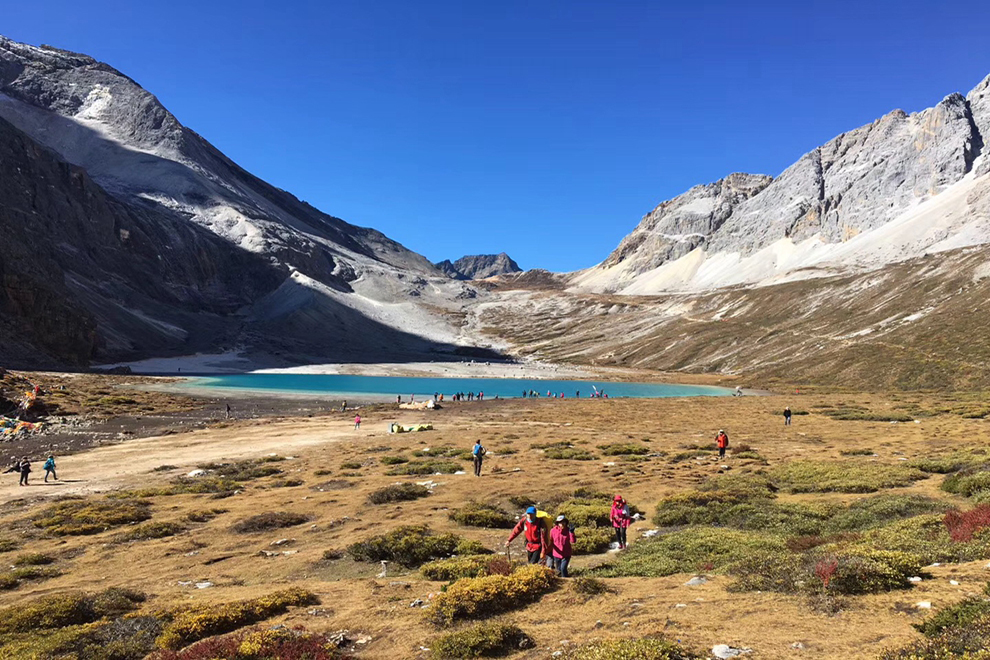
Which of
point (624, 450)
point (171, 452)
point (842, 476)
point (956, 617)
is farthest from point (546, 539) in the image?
point (171, 452)

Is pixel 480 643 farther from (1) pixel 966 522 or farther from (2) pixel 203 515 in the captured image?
(2) pixel 203 515

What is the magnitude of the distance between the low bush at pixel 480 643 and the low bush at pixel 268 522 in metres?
15.2

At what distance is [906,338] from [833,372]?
56.5ft

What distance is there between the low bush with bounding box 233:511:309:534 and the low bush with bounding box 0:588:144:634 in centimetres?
786

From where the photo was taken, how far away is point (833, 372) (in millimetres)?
113938

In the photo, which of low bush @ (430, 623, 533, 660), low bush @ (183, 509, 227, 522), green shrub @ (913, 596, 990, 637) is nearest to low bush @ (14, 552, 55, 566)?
low bush @ (183, 509, 227, 522)

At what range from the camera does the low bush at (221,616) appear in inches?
466

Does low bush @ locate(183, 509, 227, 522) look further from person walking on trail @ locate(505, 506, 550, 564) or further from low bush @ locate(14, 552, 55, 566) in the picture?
person walking on trail @ locate(505, 506, 550, 564)

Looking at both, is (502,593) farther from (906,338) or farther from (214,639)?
(906,338)

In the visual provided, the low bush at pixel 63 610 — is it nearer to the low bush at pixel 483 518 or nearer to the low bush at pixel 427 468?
the low bush at pixel 483 518

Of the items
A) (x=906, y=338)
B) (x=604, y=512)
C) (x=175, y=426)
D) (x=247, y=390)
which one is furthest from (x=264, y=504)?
(x=906, y=338)

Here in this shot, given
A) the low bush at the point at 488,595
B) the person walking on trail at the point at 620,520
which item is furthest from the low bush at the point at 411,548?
the low bush at the point at 488,595

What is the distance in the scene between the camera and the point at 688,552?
16281 millimetres

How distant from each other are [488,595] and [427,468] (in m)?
23.6
